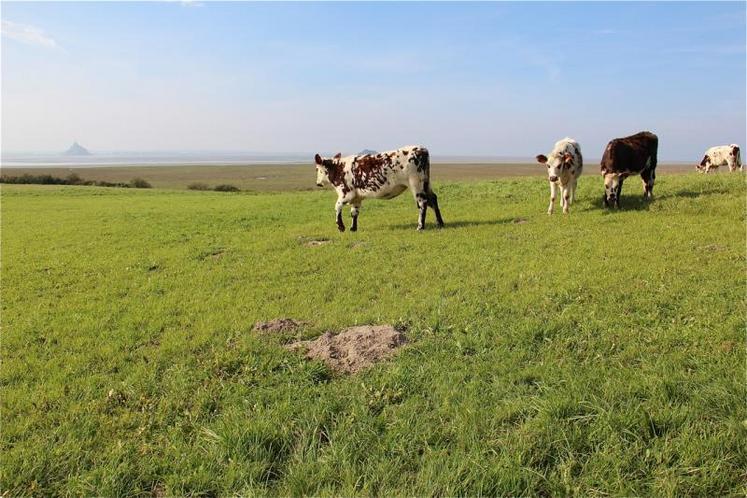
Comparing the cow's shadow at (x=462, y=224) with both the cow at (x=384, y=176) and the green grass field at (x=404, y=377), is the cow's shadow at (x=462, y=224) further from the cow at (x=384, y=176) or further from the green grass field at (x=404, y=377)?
the green grass field at (x=404, y=377)

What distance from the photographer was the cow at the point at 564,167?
13.6 meters

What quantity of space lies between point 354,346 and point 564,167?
35.0 feet

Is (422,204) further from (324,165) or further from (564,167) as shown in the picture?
(564,167)

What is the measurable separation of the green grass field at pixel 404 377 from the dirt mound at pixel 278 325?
207mm

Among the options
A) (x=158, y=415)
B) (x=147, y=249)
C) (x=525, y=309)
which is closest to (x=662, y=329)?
(x=525, y=309)

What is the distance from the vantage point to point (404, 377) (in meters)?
4.57

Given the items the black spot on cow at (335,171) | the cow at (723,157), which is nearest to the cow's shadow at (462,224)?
the black spot on cow at (335,171)

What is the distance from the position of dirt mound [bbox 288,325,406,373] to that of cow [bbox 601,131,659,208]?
10.3m

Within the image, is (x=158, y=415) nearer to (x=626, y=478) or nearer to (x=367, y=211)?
(x=626, y=478)

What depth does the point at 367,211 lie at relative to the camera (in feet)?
61.8

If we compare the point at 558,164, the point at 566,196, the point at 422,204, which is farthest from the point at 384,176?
the point at 566,196

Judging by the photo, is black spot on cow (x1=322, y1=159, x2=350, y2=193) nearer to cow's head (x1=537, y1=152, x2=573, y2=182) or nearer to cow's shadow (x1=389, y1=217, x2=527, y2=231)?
cow's shadow (x1=389, y1=217, x2=527, y2=231)

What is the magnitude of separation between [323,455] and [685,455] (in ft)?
8.11

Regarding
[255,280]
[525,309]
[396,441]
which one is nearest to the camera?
[396,441]
